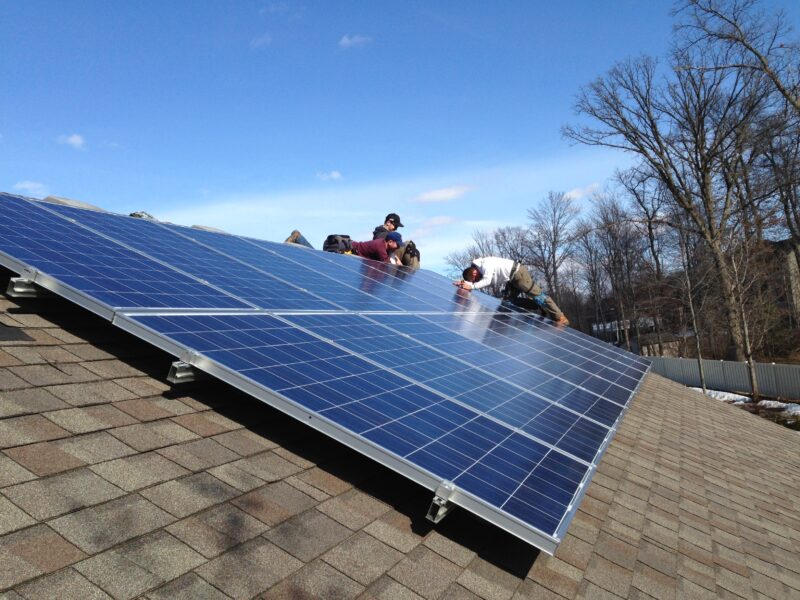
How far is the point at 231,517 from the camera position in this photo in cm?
264

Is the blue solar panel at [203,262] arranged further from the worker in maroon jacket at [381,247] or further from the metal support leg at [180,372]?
the worker in maroon jacket at [381,247]

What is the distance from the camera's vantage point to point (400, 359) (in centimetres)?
516

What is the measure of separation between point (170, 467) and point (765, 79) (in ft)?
131

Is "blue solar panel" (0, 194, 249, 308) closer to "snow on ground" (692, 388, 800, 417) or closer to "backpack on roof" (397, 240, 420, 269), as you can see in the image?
"backpack on roof" (397, 240, 420, 269)

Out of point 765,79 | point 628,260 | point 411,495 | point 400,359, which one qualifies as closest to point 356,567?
point 411,495

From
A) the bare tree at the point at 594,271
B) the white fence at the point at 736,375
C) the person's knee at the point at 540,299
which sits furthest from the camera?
the bare tree at the point at 594,271

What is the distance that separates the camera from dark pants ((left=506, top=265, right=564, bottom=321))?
15531 millimetres

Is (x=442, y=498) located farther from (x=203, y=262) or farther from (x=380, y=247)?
(x=380, y=247)

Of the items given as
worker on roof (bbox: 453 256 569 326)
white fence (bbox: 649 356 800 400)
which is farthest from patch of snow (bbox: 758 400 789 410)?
worker on roof (bbox: 453 256 569 326)

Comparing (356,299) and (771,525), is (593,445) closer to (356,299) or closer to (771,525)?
(771,525)

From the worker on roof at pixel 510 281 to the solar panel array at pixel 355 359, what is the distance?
5455 mm

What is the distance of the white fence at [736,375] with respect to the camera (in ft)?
104

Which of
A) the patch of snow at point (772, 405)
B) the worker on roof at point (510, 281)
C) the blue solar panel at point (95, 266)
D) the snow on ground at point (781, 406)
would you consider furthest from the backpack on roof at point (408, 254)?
the patch of snow at point (772, 405)

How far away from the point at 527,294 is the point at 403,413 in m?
12.9
